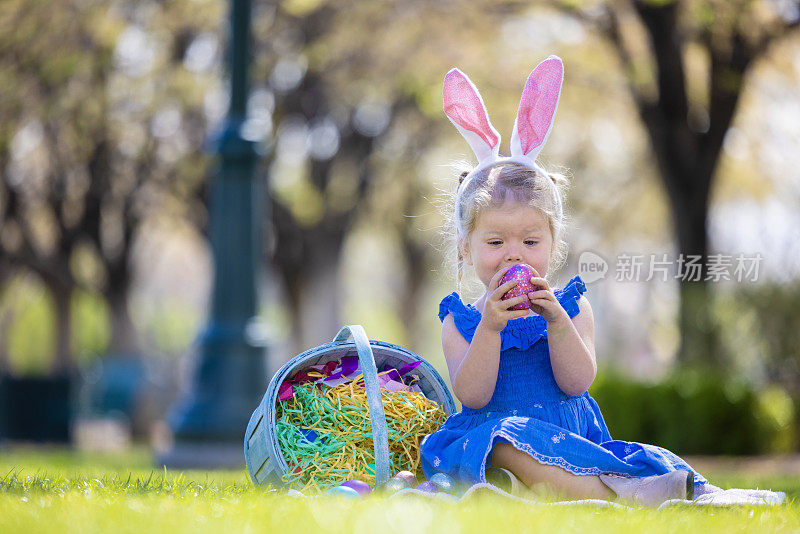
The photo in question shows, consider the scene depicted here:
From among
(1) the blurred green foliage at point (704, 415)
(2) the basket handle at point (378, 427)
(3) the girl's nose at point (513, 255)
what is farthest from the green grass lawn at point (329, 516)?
(1) the blurred green foliage at point (704, 415)

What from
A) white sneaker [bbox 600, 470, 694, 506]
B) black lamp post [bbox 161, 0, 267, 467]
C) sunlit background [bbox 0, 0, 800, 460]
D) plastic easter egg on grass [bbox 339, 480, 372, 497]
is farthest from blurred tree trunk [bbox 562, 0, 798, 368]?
plastic easter egg on grass [bbox 339, 480, 372, 497]

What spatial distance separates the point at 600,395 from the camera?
10445mm

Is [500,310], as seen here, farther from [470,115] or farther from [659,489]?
[470,115]

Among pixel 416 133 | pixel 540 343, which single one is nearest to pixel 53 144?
pixel 416 133

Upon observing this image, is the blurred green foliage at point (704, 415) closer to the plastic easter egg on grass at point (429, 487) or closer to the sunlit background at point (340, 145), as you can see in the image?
the sunlit background at point (340, 145)

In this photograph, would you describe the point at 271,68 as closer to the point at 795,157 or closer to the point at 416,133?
the point at 416,133

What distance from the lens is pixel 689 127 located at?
10602mm

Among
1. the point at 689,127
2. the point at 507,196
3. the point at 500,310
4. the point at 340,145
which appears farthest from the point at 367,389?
the point at 340,145

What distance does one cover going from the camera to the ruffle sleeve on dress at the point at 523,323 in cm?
384

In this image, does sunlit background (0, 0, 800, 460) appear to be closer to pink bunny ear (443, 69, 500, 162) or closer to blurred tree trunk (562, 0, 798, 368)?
blurred tree trunk (562, 0, 798, 368)

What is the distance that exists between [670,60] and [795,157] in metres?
4.05

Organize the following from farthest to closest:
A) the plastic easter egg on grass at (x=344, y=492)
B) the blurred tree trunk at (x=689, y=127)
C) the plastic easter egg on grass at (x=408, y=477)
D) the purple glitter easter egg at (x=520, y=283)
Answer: the blurred tree trunk at (x=689, y=127)
the plastic easter egg on grass at (x=408, y=477)
the purple glitter easter egg at (x=520, y=283)
the plastic easter egg on grass at (x=344, y=492)

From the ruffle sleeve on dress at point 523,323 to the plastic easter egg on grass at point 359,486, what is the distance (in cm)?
72

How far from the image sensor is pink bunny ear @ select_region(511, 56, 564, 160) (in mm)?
4062
